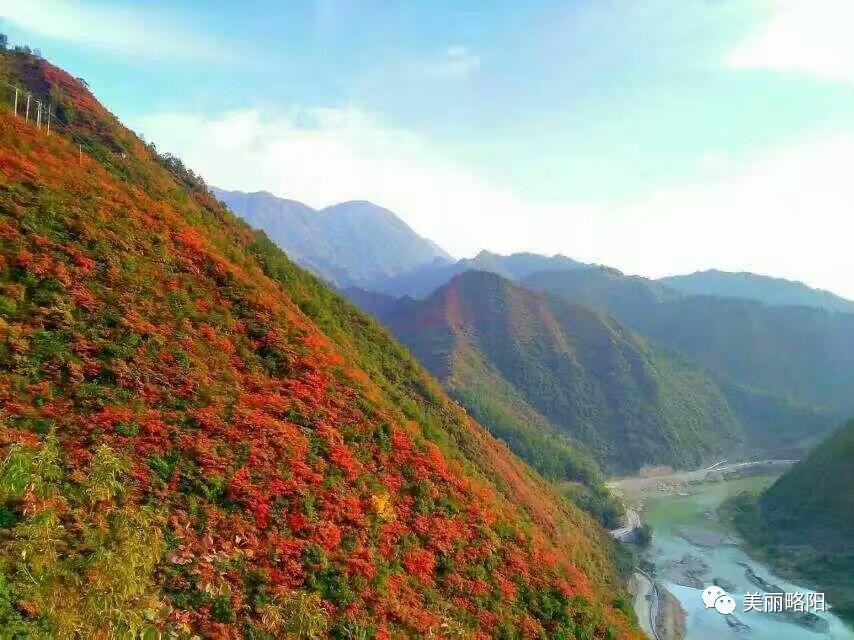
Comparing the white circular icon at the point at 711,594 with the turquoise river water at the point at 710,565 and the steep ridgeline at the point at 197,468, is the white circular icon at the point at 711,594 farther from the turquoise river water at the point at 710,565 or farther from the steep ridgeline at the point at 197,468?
the steep ridgeline at the point at 197,468

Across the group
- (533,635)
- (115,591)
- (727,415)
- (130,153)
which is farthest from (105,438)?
(727,415)

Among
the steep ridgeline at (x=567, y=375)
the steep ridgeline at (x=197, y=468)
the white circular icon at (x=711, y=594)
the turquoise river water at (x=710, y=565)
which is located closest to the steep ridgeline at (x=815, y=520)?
the turquoise river water at (x=710, y=565)

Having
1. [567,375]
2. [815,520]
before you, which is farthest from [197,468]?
[567,375]

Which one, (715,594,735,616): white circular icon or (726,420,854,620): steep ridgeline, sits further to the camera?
(726,420,854,620): steep ridgeline

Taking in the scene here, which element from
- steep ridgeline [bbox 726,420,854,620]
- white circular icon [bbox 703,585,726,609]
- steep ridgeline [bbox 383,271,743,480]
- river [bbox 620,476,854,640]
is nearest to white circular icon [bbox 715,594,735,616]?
river [bbox 620,476,854,640]

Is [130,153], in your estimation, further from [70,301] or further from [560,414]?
[560,414]

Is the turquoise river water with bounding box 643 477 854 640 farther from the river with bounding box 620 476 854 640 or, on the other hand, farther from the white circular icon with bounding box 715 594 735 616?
the white circular icon with bounding box 715 594 735 616
